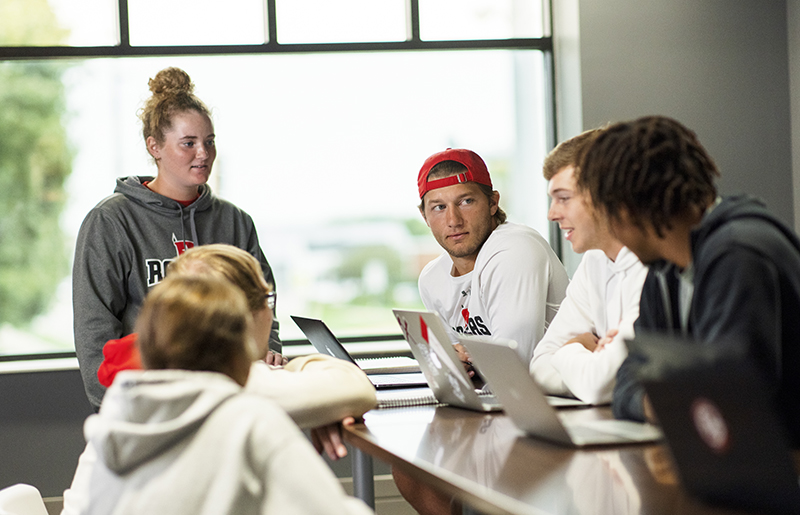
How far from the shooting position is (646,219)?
136 centimetres

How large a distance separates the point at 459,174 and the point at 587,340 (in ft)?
3.31

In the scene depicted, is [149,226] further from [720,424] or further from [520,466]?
[720,424]

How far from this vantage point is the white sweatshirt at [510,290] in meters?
2.63

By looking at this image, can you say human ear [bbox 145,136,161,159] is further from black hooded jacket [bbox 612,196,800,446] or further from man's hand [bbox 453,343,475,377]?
black hooded jacket [bbox 612,196,800,446]

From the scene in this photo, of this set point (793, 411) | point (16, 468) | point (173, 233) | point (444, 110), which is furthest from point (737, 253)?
point (16, 468)

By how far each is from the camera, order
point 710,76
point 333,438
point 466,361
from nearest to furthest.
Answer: point 333,438 < point 466,361 < point 710,76

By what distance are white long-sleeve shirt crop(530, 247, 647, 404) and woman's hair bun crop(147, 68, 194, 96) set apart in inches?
62.1

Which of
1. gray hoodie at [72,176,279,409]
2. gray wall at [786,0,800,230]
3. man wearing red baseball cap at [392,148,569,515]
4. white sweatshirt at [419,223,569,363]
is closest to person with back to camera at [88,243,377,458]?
man wearing red baseball cap at [392,148,569,515]

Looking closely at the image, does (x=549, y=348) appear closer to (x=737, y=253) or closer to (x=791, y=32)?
(x=737, y=253)

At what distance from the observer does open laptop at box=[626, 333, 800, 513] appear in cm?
86

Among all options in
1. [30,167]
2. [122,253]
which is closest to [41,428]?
[30,167]

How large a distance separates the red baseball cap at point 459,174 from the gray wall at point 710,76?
136 centimetres

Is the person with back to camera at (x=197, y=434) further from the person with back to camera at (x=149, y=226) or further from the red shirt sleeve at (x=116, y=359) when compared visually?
the person with back to camera at (x=149, y=226)

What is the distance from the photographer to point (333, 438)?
5.72 ft
